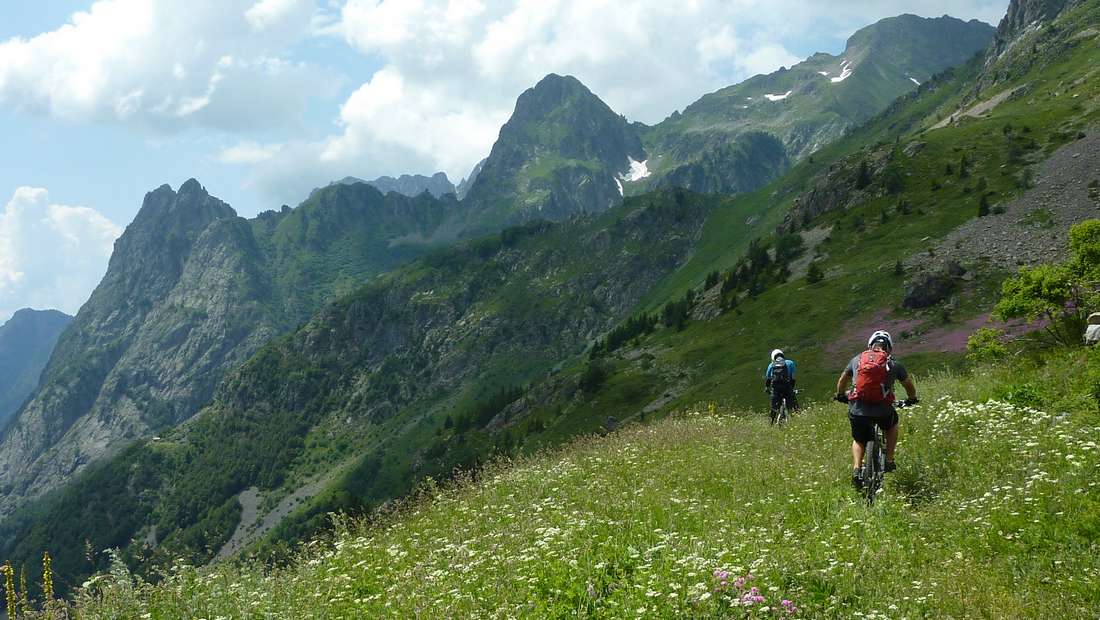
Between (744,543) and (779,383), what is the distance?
17.3 meters

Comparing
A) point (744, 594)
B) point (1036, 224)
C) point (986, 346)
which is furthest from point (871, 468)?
point (1036, 224)

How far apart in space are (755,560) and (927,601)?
66.0 inches

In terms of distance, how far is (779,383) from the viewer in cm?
2406

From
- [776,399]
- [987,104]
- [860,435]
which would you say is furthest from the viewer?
[987,104]

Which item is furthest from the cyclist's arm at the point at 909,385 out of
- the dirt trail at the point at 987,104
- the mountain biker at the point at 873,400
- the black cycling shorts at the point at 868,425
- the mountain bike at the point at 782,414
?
the dirt trail at the point at 987,104

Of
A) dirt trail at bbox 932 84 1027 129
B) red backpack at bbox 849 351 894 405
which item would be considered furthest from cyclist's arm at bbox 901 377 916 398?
dirt trail at bbox 932 84 1027 129

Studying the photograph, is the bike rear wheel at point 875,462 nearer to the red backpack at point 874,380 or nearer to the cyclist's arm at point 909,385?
the red backpack at point 874,380

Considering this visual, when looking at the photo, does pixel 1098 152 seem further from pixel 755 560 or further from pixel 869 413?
pixel 755 560

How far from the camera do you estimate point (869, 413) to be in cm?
1176

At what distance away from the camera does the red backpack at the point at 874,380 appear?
38.7 ft

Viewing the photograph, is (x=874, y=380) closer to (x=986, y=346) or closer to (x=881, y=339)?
(x=881, y=339)

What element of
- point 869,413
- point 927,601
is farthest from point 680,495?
point 927,601

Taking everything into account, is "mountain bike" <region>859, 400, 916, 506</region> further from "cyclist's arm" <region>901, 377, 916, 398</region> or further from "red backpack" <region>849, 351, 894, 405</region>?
"cyclist's arm" <region>901, 377, 916, 398</region>

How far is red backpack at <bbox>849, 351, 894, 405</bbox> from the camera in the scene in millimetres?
11789
